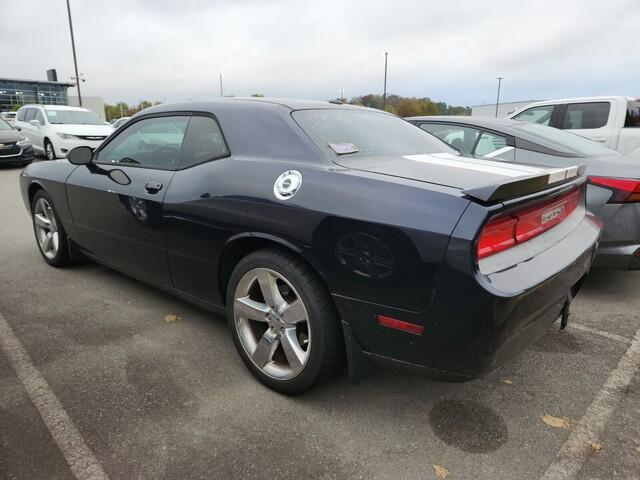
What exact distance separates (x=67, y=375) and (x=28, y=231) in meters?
3.98

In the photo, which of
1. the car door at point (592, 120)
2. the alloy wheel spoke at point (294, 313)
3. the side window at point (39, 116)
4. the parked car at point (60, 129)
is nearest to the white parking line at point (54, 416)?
the alloy wheel spoke at point (294, 313)

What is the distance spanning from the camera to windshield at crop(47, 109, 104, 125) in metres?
12.8

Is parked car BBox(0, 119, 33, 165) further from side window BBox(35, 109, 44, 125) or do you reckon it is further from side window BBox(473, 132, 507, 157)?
side window BBox(473, 132, 507, 157)

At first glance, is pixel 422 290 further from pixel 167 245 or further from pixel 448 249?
pixel 167 245

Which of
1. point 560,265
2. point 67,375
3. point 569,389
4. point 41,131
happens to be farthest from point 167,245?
point 41,131

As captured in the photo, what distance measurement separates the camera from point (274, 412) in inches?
88.7

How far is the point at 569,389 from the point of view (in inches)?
97.5

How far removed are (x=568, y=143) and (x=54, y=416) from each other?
14.8ft

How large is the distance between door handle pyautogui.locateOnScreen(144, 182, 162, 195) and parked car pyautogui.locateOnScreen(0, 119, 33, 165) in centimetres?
1134

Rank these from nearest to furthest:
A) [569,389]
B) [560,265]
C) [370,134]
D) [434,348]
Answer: [434,348] < [560,265] < [569,389] < [370,134]

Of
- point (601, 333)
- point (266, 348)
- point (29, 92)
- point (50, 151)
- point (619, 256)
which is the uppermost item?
point (29, 92)

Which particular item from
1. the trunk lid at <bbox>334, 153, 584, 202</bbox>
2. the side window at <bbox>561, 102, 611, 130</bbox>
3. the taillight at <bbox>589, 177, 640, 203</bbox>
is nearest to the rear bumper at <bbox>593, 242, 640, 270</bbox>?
the taillight at <bbox>589, 177, 640, 203</bbox>

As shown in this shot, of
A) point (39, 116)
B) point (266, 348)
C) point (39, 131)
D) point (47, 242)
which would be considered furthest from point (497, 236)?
point (39, 116)

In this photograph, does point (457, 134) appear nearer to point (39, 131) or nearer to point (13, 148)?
point (13, 148)
